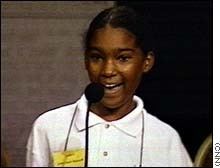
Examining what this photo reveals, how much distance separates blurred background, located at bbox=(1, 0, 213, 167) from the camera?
969mm

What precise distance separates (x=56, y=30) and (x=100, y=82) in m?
0.13

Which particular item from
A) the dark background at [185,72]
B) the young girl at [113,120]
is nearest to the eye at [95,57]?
the young girl at [113,120]

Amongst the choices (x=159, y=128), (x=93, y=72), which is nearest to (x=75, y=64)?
(x=93, y=72)

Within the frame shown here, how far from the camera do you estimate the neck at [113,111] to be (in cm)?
93

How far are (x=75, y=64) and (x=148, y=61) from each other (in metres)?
0.12

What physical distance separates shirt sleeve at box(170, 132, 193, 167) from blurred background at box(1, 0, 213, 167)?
1 centimetres

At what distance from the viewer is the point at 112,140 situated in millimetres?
973

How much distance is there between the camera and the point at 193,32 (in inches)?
39.0

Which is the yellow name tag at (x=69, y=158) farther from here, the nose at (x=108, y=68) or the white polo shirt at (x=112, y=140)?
the nose at (x=108, y=68)

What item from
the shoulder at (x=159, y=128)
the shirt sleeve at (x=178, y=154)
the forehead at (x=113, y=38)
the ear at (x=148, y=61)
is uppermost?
the forehead at (x=113, y=38)

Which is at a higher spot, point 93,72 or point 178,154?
point 93,72

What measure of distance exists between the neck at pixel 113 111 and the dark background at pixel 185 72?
1.4 inches

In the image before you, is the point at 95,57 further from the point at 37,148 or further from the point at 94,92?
the point at 37,148

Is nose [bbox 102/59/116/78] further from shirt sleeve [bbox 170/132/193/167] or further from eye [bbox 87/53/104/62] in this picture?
shirt sleeve [bbox 170/132/193/167]
